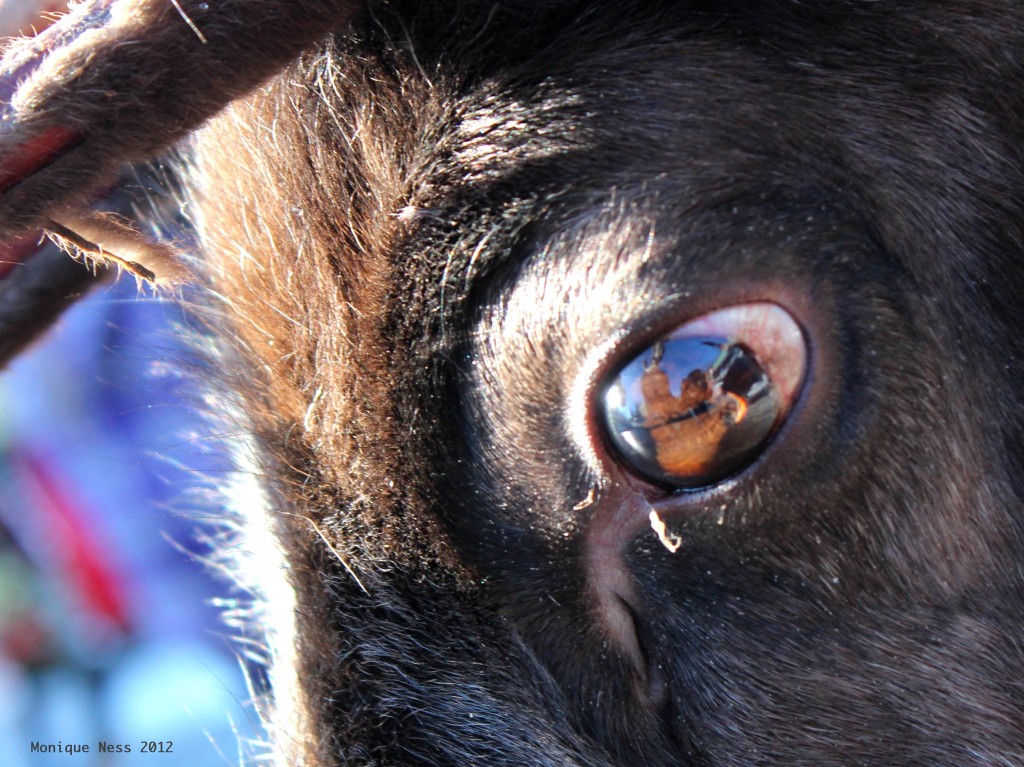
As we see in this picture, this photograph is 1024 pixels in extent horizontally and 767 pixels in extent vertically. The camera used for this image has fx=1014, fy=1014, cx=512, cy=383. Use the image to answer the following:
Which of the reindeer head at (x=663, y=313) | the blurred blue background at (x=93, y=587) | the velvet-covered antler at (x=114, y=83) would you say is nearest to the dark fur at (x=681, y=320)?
the reindeer head at (x=663, y=313)

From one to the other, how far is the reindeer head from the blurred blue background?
1.80m

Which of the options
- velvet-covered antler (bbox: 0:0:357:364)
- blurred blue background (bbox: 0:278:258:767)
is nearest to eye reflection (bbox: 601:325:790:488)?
velvet-covered antler (bbox: 0:0:357:364)

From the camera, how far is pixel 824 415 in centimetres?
89

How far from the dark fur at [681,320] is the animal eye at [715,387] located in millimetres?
19

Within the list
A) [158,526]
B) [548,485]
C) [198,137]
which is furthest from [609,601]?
[158,526]

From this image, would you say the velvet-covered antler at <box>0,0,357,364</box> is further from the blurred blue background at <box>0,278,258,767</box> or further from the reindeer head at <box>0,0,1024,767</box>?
the blurred blue background at <box>0,278,258,767</box>

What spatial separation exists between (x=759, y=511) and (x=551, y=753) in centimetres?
39

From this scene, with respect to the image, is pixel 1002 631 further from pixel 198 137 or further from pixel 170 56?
pixel 198 137

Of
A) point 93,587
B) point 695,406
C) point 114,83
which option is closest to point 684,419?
point 695,406

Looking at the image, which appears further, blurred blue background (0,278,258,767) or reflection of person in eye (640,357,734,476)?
blurred blue background (0,278,258,767)

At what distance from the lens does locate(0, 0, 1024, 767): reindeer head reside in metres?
0.87

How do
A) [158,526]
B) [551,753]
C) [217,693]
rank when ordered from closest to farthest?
[551,753], [217,693], [158,526]

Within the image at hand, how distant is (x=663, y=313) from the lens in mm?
862

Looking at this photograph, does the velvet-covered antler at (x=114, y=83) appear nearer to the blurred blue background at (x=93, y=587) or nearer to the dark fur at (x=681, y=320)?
the dark fur at (x=681, y=320)
